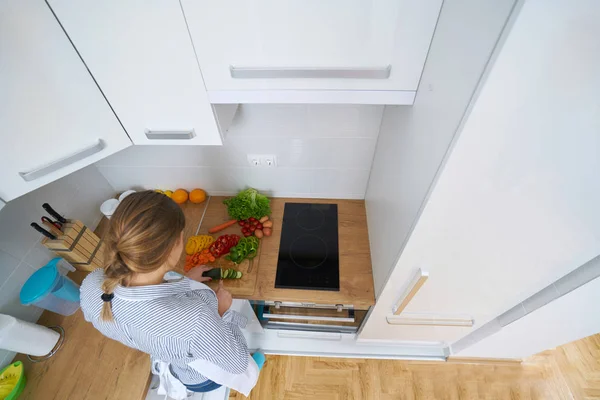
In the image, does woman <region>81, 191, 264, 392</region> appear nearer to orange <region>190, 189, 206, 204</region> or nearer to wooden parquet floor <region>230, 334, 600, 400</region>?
orange <region>190, 189, 206, 204</region>

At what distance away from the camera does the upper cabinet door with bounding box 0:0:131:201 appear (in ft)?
2.03

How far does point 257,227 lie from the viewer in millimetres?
1356

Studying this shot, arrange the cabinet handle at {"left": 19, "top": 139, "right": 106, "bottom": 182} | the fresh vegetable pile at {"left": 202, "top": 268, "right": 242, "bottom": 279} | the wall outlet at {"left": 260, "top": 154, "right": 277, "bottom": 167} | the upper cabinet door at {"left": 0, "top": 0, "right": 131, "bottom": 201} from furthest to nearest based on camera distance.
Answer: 1. the wall outlet at {"left": 260, "top": 154, "right": 277, "bottom": 167}
2. the fresh vegetable pile at {"left": 202, "top": 268, "right": 242, "bottom": 279}
3. the cabinet handle at {"left": 19, "top": 139, "right": 106, "bottom": 182}
4. the upper cabinet door at {"left": 0, "top": 0, "right": 131, "bottom": 201}

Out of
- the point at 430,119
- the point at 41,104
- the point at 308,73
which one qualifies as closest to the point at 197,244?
A: the point at 41,104

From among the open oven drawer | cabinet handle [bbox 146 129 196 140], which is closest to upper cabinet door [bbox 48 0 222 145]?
cabinet handle [bbox 146 129 196 140]

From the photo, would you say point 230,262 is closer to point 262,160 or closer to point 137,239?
point 262,160

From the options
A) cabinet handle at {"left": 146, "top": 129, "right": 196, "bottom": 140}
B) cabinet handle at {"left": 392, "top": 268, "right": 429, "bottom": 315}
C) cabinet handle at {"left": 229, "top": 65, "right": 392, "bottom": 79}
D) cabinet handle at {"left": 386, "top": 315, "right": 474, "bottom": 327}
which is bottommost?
cabinet handle at {"left": 386, "top": 315, "right": 474, "bottom": 327}

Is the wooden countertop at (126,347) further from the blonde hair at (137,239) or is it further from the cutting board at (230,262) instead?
the blonde hair at (137,239)

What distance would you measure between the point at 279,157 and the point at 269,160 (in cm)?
5

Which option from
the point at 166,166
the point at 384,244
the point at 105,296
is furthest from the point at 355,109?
the point at 105,296

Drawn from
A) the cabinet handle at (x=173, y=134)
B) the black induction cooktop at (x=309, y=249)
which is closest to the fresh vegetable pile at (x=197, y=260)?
the black induction cooktop at (x=309, y=249)

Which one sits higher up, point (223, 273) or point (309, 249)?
point (309, 249)

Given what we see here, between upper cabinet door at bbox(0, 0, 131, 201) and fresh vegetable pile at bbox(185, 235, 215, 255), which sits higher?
upper cabinet door at bbox(0, 0, 131, 201)

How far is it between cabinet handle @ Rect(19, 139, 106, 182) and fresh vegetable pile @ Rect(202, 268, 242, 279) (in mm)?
591
